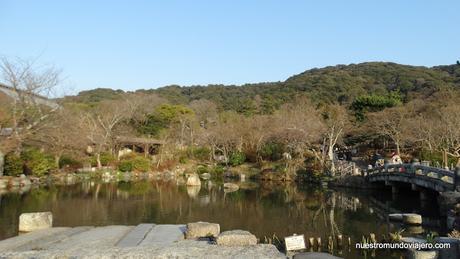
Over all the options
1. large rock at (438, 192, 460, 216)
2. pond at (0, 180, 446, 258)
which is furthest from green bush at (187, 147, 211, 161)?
large rock at (438, 192, 460, 216)

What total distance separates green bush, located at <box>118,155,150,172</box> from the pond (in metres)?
8.44

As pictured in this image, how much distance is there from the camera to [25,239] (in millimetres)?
9844

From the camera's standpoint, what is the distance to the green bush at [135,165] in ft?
118

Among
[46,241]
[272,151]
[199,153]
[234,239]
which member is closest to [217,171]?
[199,153]

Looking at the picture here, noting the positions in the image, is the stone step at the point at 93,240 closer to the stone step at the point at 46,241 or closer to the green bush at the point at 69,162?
the stone step at the point at 46,241

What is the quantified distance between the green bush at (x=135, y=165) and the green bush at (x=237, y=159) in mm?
7378

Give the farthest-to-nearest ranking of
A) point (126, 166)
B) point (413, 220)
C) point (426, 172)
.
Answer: point (126, 166) → point (426, 172) → point (413, 220)

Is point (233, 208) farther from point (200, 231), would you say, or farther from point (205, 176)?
point (205, 176)

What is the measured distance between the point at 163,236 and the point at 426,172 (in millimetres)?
12442

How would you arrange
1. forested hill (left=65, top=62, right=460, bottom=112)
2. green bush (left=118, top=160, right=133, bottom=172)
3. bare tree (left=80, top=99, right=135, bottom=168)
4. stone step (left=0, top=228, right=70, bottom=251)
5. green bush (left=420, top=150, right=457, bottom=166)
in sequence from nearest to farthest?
1. stone step (left=0, top=228, right=70, bottom=251)
2. green bush (left=420, top=150, right=457, bottom=166)
3. green bush (left=118, top=160, right=133, bottom=172)
4. bare tree (left=80, top=99, right=135, bottom=168)
5. forested hill (left=65, top=62, right=460, bottom=112)

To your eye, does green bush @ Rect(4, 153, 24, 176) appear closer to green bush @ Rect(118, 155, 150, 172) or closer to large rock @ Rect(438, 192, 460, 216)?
green bush @ Rect(118, 155, 150, 172)

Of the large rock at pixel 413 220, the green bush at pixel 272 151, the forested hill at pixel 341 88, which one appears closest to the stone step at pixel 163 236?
the large rock at pixel 413 220

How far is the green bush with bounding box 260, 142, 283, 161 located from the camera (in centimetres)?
3638

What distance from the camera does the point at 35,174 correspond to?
96.3 ft
